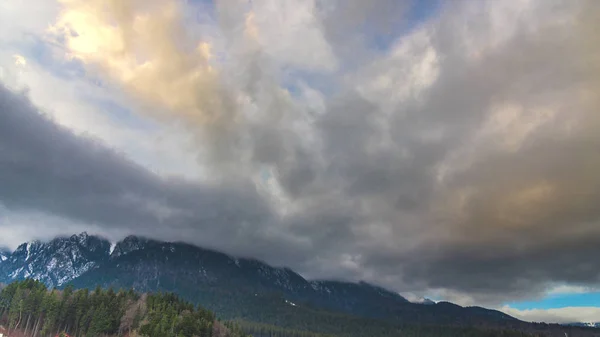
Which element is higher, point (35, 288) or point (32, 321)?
point (35, 288)

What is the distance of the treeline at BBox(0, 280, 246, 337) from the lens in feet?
547

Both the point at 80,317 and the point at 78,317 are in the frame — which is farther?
the point at 80,317

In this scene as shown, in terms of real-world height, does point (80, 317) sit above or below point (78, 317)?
below

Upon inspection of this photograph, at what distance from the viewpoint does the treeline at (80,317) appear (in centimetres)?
16662

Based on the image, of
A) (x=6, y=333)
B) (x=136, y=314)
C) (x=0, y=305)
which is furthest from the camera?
(x=136, y=314)

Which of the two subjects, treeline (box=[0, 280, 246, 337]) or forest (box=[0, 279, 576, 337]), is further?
treeline (box=[0, 280, 246, 337])

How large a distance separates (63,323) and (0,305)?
97.7ft

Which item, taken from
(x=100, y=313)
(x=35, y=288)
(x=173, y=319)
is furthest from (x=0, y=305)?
(x=173, y=319)

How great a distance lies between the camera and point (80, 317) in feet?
573

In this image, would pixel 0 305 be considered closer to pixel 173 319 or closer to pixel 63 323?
pixel 63 323

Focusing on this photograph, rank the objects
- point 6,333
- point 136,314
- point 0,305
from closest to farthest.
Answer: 1. point 6,333
2. point 0,305
3. point 136,314

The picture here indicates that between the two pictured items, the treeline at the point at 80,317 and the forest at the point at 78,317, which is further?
the treeline at the point at 80,317

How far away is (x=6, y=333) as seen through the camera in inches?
6368

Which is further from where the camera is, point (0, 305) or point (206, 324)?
point (206, 324)
